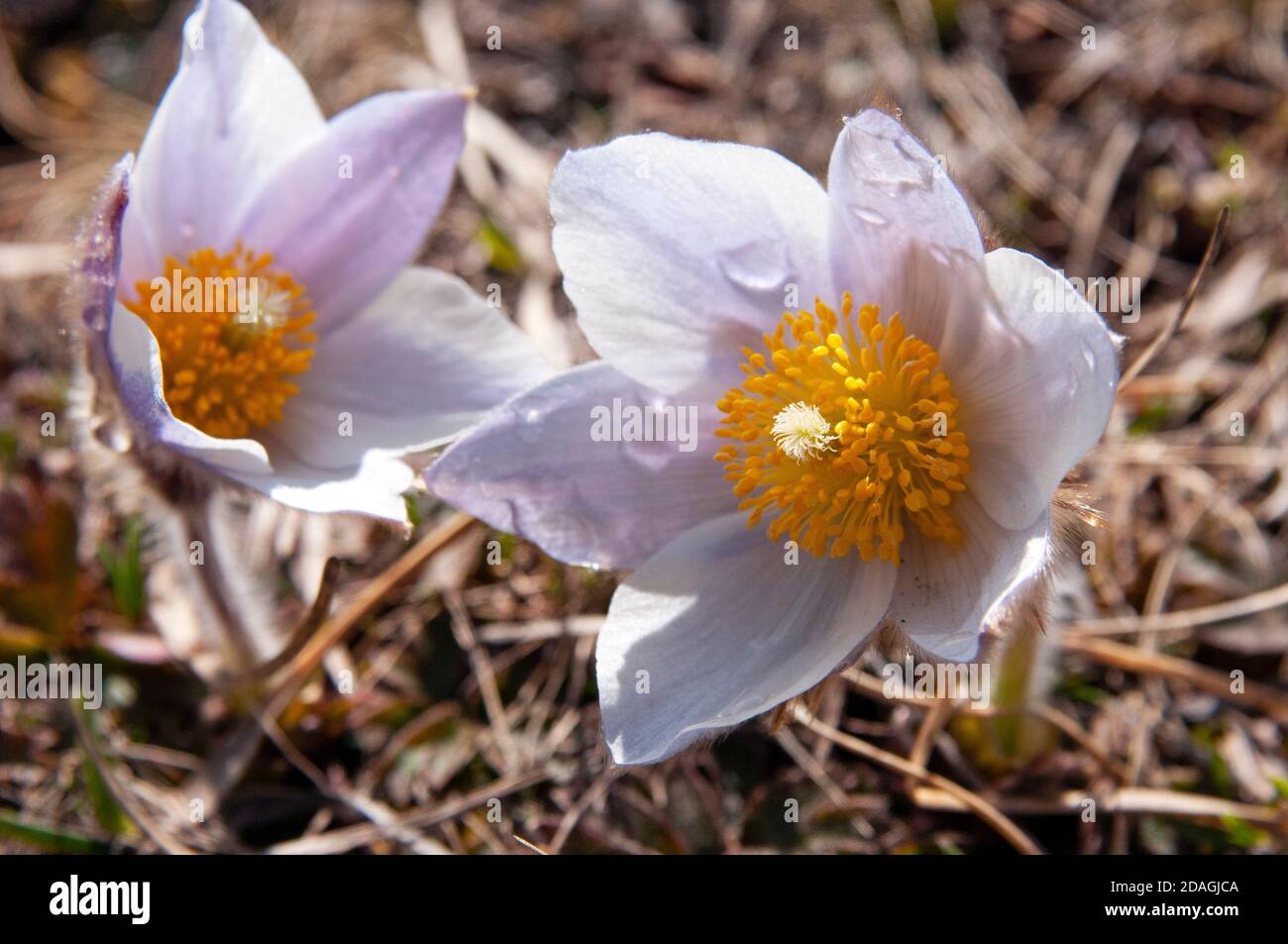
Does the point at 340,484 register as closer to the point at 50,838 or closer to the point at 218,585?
the point at 218,585

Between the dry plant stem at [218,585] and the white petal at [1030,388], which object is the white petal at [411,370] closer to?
the dry plant stem at [218,585]

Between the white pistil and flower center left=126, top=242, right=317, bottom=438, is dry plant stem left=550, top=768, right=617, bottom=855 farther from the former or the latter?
flower center left=126, top=242, right=317, bottom=438

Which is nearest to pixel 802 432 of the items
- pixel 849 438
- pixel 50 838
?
pixel 849 438

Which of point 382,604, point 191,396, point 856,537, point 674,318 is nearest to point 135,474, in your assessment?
point 191,396

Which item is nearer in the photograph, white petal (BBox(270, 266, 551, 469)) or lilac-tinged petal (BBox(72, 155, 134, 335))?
lilac-tinged petal (BBox(72, 155, 134, 335))

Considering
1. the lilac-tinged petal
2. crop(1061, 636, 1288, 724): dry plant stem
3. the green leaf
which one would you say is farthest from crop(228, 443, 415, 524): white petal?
crop(1061, 636, 1288, 724): dry plant stem

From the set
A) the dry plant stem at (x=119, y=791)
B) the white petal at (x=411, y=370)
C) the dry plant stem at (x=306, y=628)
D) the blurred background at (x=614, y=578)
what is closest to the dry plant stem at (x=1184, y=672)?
the blurred background at (x=614, y=578)
